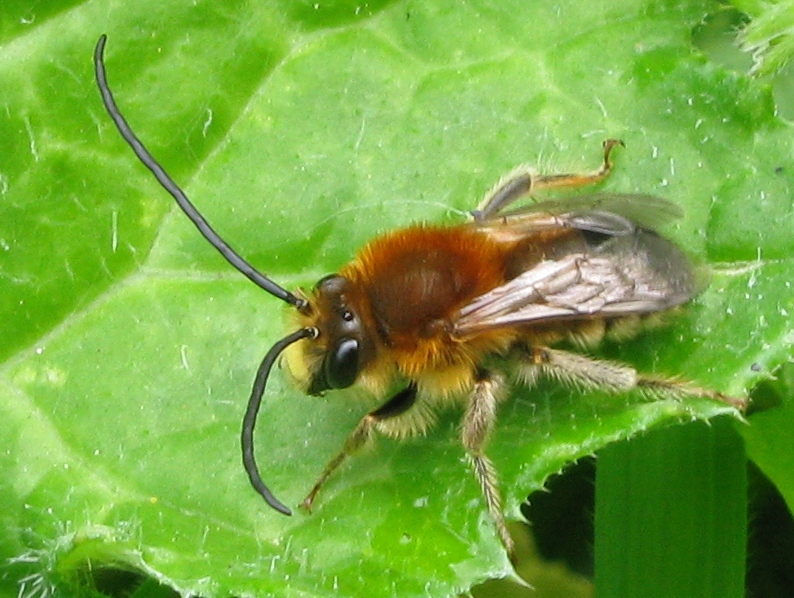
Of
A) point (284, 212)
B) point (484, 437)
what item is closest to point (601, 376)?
point (484, 437)

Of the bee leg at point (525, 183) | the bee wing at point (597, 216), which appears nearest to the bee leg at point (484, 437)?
the bee wing at point (597, 216)

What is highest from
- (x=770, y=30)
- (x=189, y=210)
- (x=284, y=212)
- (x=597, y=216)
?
(x=770, y=30)

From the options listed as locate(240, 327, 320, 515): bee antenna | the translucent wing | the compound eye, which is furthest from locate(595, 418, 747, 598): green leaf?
locate(240, 327, 320, 515): bee antenna

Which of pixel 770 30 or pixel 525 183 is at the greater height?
pixel 770 30

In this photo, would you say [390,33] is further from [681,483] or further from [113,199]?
[681,483]

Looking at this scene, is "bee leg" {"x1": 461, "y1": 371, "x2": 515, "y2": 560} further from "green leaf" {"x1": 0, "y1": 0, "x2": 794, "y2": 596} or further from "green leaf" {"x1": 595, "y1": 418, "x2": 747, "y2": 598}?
"green leaf" {"x1": 595, "y1": 418, "x2": 747, "y2": 598}

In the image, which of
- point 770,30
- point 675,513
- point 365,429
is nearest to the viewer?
point 365,429

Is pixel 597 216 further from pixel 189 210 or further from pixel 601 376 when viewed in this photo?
pixel 189 210
